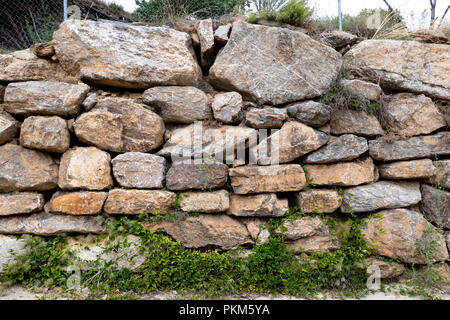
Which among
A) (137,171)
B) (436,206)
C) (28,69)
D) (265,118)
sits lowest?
(436,206)

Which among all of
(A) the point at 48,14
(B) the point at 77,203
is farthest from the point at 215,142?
(A) the point at 48,14

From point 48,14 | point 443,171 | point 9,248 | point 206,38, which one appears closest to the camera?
point 9,248

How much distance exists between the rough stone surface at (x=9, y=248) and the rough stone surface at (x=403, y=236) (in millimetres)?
3943

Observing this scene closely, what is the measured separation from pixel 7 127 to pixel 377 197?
14.4ft

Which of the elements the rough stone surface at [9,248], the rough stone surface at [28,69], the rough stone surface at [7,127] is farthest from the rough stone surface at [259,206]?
the rough stone surface at [7,127]

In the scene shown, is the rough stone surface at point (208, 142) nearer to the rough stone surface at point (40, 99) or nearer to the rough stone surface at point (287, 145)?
the rough stone surface at point (287, 145)

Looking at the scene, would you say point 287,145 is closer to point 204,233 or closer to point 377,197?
point 377,197

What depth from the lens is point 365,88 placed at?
123 inches

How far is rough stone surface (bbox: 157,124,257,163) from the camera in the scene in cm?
293

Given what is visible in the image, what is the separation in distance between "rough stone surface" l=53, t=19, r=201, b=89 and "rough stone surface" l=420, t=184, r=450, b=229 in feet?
11.0

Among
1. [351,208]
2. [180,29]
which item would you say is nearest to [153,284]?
[351,208]

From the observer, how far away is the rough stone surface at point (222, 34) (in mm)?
3209

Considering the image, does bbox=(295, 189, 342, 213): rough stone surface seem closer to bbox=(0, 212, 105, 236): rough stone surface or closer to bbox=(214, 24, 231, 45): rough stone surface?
bbox=(214, 24, 231, 45): rough stone surface

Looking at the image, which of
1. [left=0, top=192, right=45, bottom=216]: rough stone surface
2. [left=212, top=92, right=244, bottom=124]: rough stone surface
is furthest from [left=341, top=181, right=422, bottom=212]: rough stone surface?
[left=0, top=192, right=45, bottom=216]: rough stone surface
